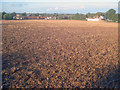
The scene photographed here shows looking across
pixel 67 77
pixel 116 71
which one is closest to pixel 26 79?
pixel 67 77

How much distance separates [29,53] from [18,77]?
287 centimetres

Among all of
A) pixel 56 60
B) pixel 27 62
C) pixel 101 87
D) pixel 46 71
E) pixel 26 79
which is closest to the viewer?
pixel 101 87

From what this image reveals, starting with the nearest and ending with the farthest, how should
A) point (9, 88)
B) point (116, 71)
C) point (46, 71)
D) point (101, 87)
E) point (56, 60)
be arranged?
point (9, 88) → point (101, 87) → point (46, 71) → point (116, 71) → point (56, 60)

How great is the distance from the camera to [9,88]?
4.26 metres

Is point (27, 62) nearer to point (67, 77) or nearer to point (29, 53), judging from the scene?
point (29, 53)

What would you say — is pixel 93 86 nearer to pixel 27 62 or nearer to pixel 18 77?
pixel 18 77

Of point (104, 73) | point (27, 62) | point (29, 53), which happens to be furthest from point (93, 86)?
point (29, 53)

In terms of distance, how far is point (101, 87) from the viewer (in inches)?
179

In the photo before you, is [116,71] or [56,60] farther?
[56,60]

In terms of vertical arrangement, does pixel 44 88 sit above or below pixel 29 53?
below

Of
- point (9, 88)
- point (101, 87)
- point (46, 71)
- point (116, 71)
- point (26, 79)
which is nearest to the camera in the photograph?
point (9, 88)

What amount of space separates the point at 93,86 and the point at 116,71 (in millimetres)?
1819

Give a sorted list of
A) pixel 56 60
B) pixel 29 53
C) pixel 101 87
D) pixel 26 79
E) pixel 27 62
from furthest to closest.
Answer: pixel 29 53
pixel 56 60
pixel 27 62
pixel 26 79
pixel 101 87

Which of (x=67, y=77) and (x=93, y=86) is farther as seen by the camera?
(x=67, y=77)
